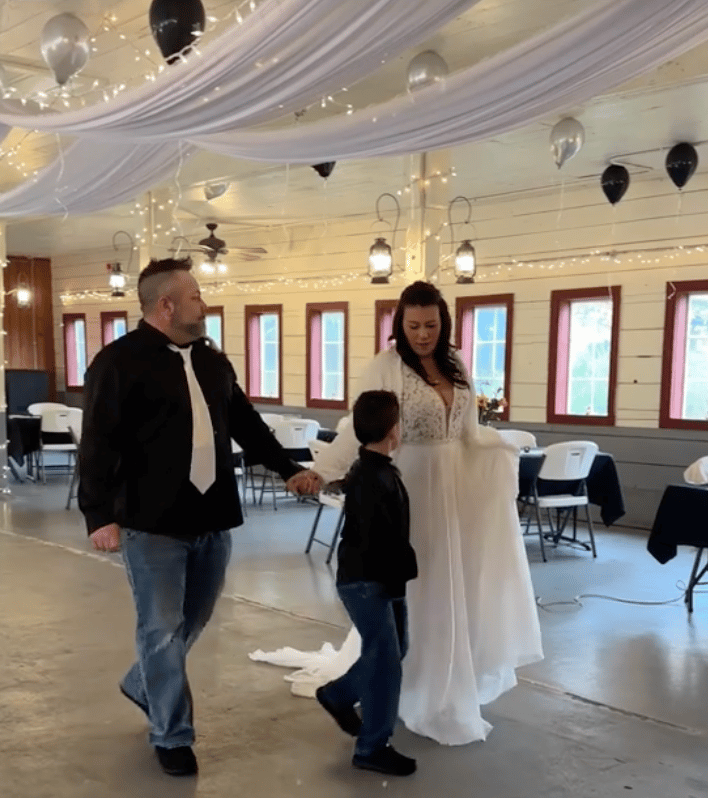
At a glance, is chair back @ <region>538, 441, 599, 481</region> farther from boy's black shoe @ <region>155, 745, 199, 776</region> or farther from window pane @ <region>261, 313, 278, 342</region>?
window pane @ <region>261, 313, 278, 342</region>

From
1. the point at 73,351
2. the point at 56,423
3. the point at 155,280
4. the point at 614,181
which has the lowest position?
the point at 56,423

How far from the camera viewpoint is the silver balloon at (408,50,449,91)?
393 centimetres

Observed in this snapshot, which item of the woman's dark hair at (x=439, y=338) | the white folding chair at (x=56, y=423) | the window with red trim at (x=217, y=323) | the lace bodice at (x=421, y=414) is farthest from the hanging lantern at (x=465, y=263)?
the window with red trim at (x=217, y=323)

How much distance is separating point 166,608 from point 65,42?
2.52 metres

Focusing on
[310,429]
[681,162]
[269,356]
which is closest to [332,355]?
[269,356]

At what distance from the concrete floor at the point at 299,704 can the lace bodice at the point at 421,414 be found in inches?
40.7

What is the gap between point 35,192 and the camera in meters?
5.29

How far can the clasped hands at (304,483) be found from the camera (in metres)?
2.80

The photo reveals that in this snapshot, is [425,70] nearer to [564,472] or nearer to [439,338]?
[439,338]

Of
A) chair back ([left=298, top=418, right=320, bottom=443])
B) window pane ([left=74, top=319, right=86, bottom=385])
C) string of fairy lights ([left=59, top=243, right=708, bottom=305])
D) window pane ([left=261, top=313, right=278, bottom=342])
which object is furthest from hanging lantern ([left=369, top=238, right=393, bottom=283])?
window pane ([left=74, top=319, right=86, bottom=385])

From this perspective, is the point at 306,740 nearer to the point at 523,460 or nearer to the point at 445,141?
the point at 445,141

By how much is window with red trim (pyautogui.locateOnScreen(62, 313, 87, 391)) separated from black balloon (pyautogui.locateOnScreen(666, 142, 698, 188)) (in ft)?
34.2

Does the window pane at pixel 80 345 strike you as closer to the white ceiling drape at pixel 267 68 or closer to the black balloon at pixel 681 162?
the black balloon at pixel 681 162

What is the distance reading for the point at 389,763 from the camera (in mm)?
2676
